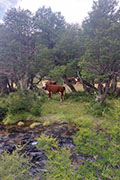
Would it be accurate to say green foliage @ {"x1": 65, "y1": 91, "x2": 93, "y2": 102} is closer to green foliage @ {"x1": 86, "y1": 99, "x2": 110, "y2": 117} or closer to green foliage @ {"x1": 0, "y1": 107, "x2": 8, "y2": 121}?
green foliage @ {"x1": 86, "y1": 99, "x2": 110, "y2": 117}

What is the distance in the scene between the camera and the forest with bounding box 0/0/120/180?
420 centimetres

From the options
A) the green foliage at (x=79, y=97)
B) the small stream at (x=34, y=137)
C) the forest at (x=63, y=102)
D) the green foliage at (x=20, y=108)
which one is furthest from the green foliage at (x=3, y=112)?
the green foliage at (x=79, y=97)

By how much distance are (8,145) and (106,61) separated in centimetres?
924

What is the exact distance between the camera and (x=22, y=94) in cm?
1468

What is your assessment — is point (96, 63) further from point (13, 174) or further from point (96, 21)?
point (13, 174)

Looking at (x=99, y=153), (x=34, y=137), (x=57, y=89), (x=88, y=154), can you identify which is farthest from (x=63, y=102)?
(x=99, y=153)

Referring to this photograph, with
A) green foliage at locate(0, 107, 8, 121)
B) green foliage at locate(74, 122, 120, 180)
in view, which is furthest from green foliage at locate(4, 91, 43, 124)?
green foliage at locate(74, 122, 120, 180)

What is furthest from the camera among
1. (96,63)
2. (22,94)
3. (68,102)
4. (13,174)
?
(68,102)

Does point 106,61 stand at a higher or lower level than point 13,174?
higher

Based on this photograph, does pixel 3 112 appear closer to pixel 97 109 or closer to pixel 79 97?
pixel 97 109

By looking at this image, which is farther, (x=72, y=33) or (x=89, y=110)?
(x=72, y=33)

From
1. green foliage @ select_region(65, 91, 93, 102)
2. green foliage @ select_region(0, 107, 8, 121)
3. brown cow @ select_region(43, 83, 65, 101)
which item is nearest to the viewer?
green foliage @ select_region(0, 107, 8, 121)

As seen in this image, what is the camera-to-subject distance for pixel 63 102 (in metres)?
17.5

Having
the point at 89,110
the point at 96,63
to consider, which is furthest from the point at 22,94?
the point at 96,63
